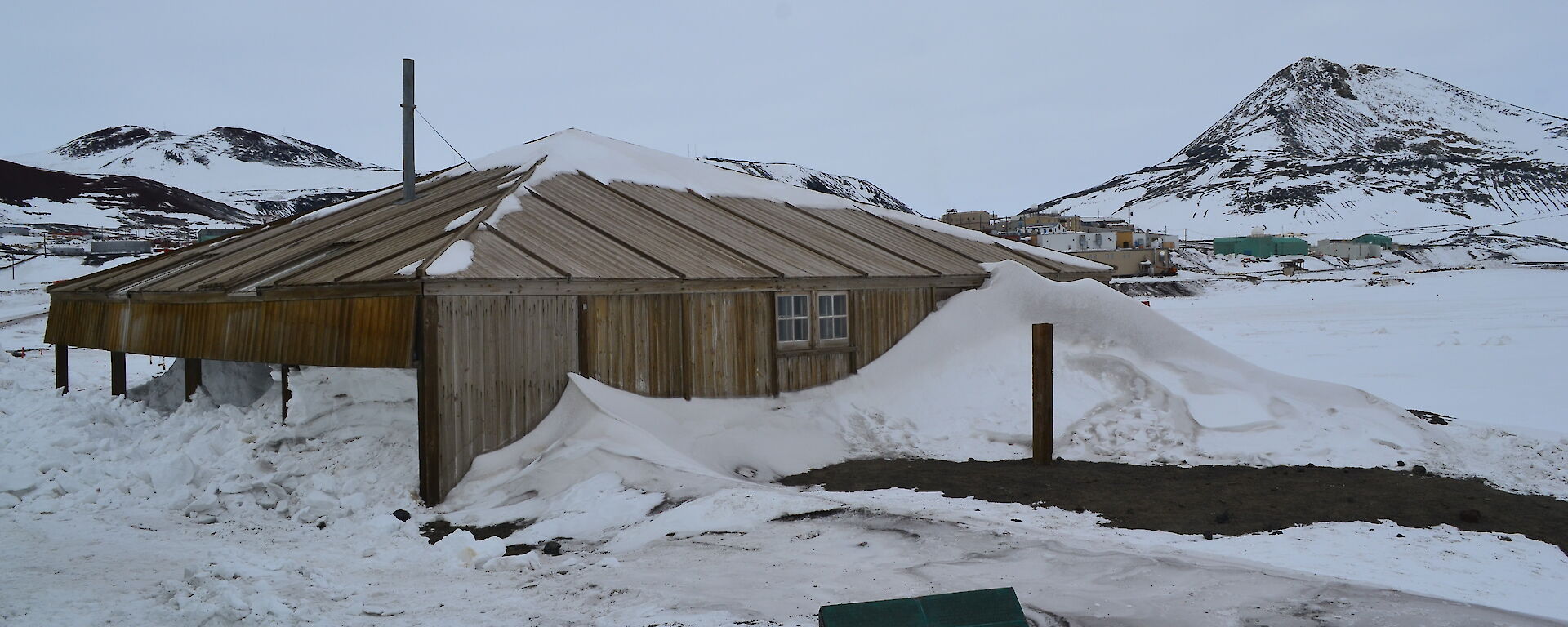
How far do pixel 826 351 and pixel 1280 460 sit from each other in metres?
5.94

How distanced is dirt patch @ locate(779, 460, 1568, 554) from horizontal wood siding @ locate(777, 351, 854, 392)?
172cm

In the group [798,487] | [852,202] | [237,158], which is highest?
[237,158]

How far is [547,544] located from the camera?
8414 mm

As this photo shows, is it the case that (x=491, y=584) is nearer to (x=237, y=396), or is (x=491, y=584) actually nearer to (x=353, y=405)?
(x=353, y=405)

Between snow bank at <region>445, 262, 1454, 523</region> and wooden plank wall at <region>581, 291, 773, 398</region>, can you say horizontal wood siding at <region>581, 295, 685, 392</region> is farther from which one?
snow bank at <region>445, 262, 1454, 523</region>

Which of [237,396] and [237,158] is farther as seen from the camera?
[237,158]

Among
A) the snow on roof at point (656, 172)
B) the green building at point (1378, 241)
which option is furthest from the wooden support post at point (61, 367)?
the green building at point (1378, 241)

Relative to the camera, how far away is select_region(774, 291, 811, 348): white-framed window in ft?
46.0

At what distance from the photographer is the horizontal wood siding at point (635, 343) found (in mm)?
11898

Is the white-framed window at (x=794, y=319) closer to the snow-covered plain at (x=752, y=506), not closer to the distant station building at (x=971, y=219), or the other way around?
the snow-covered plain at (x=752, y=506)

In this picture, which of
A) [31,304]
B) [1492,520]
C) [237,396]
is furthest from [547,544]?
[31,304]

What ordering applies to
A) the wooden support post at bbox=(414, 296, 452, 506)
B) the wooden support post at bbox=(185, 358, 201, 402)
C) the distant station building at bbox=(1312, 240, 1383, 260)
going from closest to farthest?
the wooden support post at bbox=(414, 296, 452, 506) → the wooden support post at bbox=(185, 358, 201, 402) → the distant station building at bbox=(1312, 240, 1383, 260)

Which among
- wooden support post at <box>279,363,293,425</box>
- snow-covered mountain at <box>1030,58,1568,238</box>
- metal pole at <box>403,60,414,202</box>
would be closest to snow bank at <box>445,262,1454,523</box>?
wooden support post at <box>279,363,293,425</box>

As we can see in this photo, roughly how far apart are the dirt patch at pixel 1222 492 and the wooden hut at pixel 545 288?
2.38 meters
